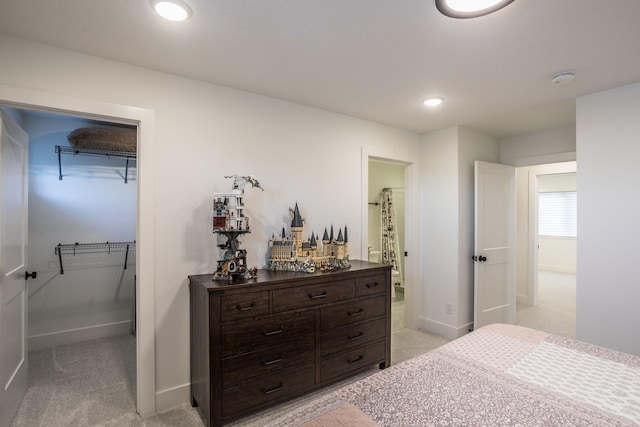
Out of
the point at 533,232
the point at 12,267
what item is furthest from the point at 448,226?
the point at 12,267

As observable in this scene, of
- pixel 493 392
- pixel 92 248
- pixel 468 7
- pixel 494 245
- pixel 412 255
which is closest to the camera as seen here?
pixel 493 392

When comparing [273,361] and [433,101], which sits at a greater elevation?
[433,101]

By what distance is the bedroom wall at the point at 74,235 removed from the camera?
3242mm

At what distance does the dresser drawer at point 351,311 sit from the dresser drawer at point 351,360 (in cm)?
25

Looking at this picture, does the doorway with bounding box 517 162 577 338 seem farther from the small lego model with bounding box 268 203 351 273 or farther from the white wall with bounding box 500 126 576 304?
the small lego model with bounding box 268 203 351 273

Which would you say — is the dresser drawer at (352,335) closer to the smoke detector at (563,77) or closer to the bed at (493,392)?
the bed at (493,392)

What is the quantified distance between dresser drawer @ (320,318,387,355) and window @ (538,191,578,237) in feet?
22.7

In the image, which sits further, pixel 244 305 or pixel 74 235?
pixel 74 235

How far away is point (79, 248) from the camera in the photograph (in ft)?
11.3

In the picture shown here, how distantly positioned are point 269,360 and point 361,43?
209cm

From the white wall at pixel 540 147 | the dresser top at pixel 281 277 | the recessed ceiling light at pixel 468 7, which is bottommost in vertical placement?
the dresser top at pixel 281 277

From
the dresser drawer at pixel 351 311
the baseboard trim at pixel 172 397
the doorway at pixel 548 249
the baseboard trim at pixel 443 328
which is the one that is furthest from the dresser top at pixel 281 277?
the doorway at pixel 548 249

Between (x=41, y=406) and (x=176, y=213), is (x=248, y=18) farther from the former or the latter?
(x=41, y=406)

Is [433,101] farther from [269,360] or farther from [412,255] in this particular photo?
[269,360]
